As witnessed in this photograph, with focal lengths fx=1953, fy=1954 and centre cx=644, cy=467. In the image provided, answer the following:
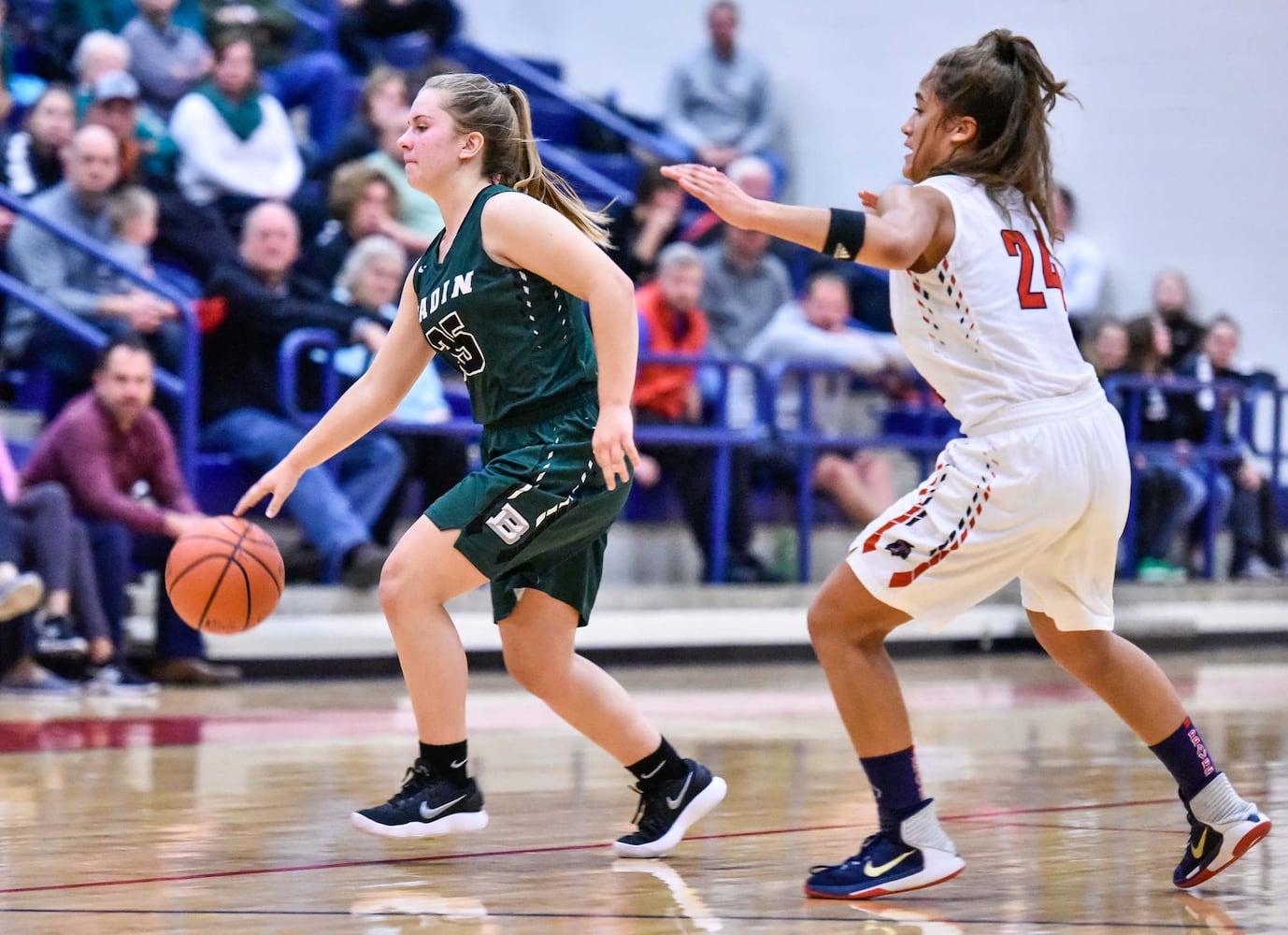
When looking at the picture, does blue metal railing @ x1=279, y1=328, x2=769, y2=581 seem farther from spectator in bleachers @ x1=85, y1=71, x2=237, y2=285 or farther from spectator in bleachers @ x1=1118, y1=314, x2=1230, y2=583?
spectator in bleachers @ x1=1118, y1=314, x2=1230, y2=583

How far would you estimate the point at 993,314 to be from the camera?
12.6 ft

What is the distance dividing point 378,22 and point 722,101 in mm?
2818

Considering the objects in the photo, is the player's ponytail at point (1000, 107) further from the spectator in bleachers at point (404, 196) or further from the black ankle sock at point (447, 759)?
the spectator in bleachers at point (404, 196)

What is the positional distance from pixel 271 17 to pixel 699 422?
3.92 meters

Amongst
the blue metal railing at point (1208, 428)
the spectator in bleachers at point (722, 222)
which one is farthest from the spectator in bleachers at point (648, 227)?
the blue metal railing at point (1208, 428)

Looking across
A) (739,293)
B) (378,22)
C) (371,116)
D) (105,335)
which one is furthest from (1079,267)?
(105,335)

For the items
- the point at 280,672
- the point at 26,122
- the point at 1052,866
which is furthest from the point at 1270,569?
the point at 1052,866

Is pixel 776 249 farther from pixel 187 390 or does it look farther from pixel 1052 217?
pixel 1052 217

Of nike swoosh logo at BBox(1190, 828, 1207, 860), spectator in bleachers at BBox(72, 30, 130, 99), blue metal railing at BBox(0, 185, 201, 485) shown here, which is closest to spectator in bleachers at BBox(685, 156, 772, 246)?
spectator in bleachers at BBox(72, 30, 130, 99)

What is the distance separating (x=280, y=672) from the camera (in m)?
8.95

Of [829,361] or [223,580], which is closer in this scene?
[223,580]

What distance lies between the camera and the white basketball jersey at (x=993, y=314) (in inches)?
151

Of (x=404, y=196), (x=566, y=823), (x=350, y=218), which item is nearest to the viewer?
(x=566, y=823)

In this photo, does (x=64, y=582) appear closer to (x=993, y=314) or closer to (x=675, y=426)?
(x=675, y=426)
